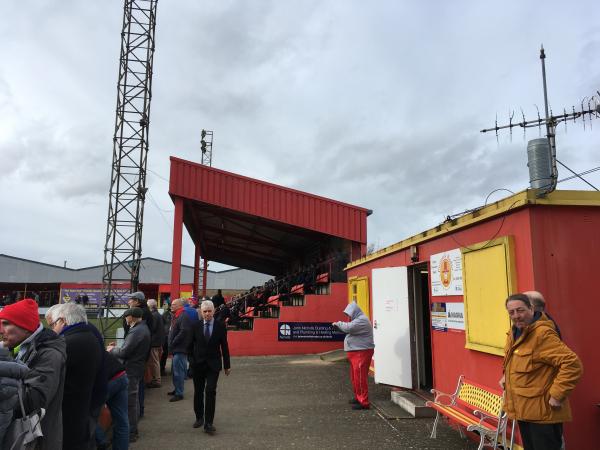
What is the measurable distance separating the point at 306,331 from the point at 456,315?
785 cm

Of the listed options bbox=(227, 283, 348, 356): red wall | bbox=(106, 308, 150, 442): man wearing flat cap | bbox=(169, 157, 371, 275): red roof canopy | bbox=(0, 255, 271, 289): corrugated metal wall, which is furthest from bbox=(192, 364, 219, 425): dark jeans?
bbox=(0, 255, 271, 289): corrugated metal wall

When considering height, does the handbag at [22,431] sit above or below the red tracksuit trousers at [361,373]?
above

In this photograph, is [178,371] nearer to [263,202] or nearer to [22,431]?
[22,431]

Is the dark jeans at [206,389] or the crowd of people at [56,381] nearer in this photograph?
the crowd of people at [56,381]

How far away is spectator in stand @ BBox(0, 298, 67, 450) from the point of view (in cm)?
254

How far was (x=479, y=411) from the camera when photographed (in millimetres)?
4402

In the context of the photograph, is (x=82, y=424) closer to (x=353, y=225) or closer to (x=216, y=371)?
(x=216, y=371)

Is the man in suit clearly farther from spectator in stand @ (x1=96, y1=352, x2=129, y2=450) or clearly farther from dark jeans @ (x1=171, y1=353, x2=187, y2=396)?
dark jeans @ (x1=171, y1=353, x2=187, y2=396)

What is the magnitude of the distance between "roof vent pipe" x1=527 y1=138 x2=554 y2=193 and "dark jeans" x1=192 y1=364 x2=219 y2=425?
500 cm

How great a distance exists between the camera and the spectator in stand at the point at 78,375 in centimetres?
298

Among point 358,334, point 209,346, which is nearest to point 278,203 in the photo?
point 358,334

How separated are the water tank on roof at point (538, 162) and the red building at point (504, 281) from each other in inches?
63.4

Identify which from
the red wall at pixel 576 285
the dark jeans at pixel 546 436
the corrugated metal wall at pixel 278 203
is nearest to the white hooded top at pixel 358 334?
the red wall at pixel 576 285

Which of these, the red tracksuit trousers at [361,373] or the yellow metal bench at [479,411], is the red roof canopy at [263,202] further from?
the yellow metal bench at [479,411]
